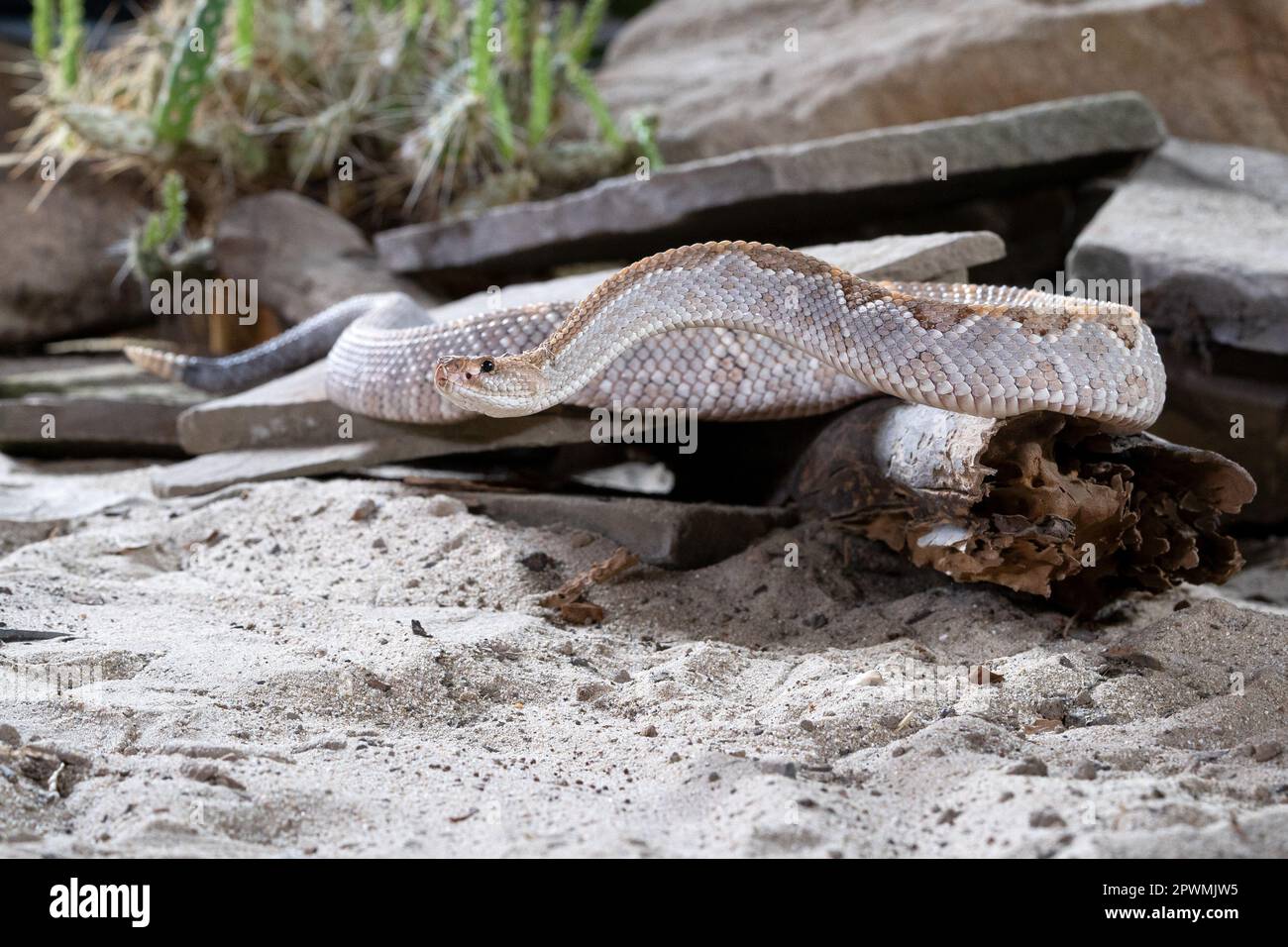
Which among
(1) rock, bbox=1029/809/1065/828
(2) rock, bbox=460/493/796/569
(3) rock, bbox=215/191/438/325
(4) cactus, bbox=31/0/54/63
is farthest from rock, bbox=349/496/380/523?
(4) cactus, bbox=31/0/54/63

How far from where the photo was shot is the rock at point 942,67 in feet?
30.6

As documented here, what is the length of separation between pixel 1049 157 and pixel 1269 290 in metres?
1.86

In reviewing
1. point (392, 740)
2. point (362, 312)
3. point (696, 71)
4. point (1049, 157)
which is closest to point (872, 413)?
point (392, 740)

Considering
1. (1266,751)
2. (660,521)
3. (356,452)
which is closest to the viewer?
(1266,751)

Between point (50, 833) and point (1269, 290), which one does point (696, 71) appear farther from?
point (50, 833)

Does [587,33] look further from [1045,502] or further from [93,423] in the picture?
[1045,502]

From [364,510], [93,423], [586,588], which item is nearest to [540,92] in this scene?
[93,423]

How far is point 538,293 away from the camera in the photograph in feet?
24.7

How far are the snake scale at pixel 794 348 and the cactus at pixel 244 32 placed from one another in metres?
6.38

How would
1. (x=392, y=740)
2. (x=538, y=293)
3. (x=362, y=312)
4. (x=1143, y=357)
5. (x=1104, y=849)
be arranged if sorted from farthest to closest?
1. (x=362, y=312)
2. (x=538, y=293)
3. (x=1143, y=357)
4. (x=392, y=740)
5. (x=1104, y=849)

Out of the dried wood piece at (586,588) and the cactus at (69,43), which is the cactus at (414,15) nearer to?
the cactus at (69,43)

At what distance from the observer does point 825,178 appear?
7.56 metres

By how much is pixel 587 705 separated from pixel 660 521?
162 cm

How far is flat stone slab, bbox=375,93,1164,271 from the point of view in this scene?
7.59 m
